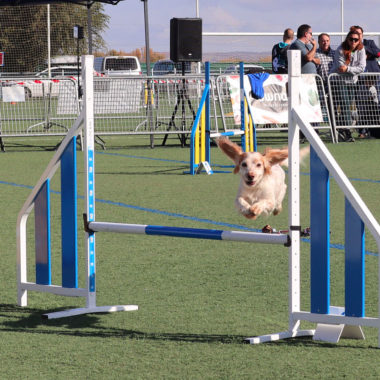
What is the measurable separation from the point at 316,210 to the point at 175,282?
5.08ft

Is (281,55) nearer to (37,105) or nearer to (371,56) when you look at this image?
(371,56)

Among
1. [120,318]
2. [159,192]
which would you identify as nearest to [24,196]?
[159,192]

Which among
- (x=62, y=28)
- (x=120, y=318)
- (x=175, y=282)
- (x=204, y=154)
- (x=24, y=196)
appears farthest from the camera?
(x=62, y=28)

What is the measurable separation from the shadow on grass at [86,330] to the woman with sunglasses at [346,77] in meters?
12.4

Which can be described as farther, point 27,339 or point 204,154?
point 204,154

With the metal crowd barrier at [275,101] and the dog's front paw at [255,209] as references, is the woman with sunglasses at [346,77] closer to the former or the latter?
the metal crowd barrier at [275,101]

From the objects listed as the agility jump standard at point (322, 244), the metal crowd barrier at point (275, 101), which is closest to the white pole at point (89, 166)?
the agility jump standard at point (322, 244)

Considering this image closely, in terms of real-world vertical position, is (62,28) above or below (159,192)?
above

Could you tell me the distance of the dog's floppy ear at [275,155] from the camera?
16.9 ft

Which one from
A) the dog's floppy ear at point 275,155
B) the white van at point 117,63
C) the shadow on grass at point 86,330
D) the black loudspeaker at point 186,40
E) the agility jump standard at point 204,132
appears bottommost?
the shadow on grass at point 86,330

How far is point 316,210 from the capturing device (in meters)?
4.34

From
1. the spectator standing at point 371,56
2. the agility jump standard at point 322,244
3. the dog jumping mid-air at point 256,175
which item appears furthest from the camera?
the spectator standing at point 371,56

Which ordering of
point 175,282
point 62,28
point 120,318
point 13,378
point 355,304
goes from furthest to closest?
point 62,28 → point 175,282 → point 120,318 → point 355,304 → point 13,378

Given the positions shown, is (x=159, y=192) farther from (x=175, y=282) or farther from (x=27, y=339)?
(x=27, y=339)
